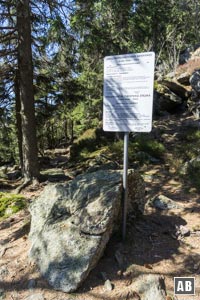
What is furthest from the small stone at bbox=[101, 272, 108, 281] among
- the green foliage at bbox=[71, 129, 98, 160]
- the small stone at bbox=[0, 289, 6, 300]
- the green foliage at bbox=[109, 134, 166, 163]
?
the green foliage at bbox=[71, 129, 98, 160]

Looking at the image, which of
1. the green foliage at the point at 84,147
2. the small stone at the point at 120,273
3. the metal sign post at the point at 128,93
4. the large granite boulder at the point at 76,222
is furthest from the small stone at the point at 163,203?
the green foliage at the point at 84,147

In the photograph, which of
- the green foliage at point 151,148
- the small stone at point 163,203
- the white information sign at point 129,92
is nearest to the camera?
the white information sign at point 129,92

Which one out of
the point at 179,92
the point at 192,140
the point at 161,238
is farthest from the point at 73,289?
the point at 179,92

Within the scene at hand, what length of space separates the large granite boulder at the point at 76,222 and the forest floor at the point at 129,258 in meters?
0.14

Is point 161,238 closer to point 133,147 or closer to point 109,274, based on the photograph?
point 109,274

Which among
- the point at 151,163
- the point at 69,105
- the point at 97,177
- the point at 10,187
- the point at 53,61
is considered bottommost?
the point at 10,187

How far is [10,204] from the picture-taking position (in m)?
5.54

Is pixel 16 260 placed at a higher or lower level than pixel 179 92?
lower

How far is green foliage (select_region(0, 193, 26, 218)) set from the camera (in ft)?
17.4

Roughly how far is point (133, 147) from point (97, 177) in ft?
16.4

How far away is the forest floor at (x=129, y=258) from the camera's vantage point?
3000 mm

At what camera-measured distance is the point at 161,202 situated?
4.84m

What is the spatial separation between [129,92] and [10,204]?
3422mm

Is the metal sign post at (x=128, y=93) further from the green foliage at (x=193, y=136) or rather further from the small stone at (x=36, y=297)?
the green foliage at (x=193, y=136)
